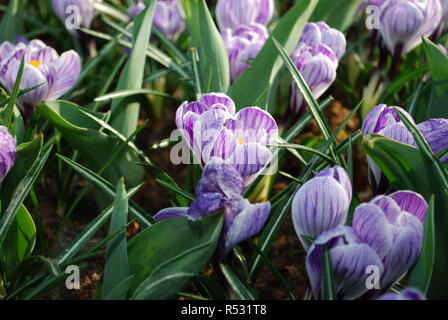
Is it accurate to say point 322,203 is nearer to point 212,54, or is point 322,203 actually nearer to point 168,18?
point 212,54

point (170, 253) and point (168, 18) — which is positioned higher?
point (168, 18)

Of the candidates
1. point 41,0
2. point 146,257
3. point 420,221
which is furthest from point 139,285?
point 41,0

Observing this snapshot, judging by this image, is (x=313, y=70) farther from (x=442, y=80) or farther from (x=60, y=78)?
(x=60, y=78)

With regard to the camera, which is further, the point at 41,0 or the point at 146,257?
the point at 41,0

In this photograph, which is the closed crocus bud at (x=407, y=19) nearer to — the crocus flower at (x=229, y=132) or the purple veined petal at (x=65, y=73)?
the crocus flower at (x=229, y=132)

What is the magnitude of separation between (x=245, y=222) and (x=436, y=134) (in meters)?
0.40

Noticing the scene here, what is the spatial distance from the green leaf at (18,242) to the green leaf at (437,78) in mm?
942

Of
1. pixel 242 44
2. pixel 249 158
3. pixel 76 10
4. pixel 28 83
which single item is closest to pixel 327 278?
pixel 249 158

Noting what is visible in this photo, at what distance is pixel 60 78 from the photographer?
141 centimetres

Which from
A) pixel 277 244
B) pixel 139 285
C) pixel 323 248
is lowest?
pixel 277 244

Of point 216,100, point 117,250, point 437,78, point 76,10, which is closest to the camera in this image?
point 117,250

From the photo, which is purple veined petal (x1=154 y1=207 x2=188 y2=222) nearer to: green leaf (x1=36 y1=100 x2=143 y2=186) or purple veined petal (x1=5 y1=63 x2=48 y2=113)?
green leaf (x1=36 y1=100 x2=143 y2=186)

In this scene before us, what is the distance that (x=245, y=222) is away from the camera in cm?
88

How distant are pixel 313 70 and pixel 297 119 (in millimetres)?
162
